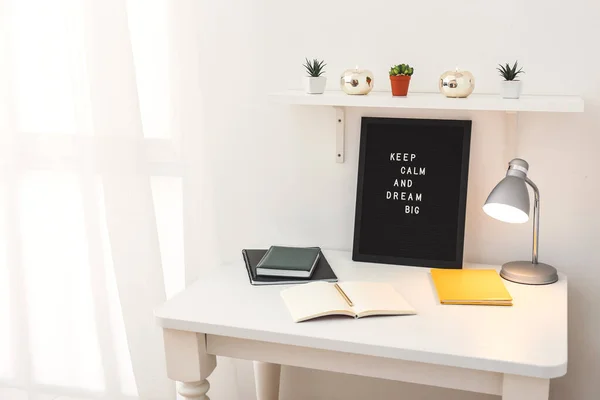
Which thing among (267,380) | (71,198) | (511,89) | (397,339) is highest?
(511,89)

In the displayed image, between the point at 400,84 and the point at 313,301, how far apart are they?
21.7 inches

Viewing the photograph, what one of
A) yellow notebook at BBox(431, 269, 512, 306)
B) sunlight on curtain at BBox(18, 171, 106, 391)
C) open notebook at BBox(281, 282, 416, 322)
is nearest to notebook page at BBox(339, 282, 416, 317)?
open notebook at BBox(281, 282, 416, 322)

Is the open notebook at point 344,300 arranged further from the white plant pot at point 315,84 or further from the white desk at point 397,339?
the white plant pot at point 315,84

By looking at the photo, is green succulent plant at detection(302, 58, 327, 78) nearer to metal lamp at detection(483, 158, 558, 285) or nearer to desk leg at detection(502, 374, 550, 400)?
metal lamp at detection(483, 158, 558, 285)

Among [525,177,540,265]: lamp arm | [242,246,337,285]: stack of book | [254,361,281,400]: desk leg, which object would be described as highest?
[525,177,540,265]: lamp arm

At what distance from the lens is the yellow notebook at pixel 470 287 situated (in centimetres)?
151

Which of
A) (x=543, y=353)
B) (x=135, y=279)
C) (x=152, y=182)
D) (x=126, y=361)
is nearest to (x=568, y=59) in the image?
(x=543, y=353)

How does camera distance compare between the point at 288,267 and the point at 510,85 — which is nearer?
the point at 510,85

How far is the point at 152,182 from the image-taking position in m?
2.01

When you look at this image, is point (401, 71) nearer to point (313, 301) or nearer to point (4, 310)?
point (313, 301)

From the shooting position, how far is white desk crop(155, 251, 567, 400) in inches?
50.6

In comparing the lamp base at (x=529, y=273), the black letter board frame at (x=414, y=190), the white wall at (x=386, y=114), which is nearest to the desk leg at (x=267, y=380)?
the white wall at (x=386, y=114)

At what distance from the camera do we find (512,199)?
150 centimetres

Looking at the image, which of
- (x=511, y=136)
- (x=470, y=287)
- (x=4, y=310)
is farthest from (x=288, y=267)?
(x=4, y=310)
